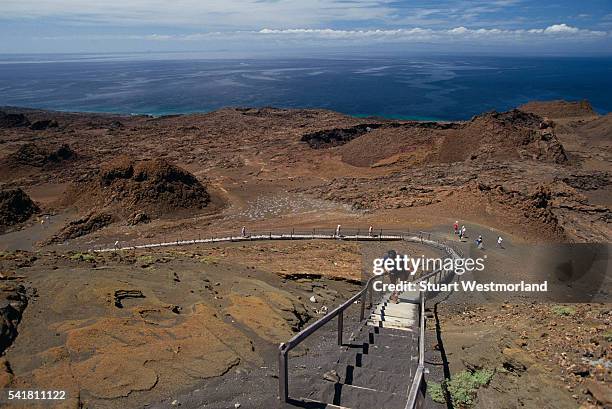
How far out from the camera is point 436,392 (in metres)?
6.71

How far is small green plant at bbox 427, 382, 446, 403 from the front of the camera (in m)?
6.53

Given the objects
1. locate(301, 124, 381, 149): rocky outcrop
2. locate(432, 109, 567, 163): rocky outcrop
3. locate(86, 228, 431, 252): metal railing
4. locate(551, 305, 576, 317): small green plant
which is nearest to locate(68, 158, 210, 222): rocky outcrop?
locate(86, 228, 431, 252): metal railing

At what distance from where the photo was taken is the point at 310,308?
11.6 metres

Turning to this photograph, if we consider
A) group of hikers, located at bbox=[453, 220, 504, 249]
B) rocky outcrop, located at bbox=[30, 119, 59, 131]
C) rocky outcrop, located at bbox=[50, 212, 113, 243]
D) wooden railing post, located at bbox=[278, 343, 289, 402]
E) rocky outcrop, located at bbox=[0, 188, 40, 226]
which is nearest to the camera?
wooden railing post, located at bbox=[278, 343, 289, 402]

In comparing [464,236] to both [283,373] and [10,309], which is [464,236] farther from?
[10,309]

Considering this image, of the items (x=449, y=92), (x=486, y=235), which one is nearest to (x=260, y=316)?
(x=486, y=235)

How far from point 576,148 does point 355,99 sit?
79.2 meters

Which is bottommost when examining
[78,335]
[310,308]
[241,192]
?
[241,192]

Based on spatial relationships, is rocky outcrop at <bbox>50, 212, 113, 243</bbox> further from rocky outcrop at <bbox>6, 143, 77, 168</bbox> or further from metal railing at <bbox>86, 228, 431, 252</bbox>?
rocky outcrop at <bbox>6, 143, 77, 168</bbox>

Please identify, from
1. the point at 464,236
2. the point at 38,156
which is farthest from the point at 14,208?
the point at 464,236

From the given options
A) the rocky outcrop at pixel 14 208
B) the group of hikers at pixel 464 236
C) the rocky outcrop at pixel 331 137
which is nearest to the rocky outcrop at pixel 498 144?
the rocky outcrop at pixel 331 137

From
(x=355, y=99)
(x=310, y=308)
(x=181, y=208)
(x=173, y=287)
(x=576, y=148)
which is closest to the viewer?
(x=173, y=287)

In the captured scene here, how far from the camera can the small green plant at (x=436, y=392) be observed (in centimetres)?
653

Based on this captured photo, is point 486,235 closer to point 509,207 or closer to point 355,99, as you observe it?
point 509,207
